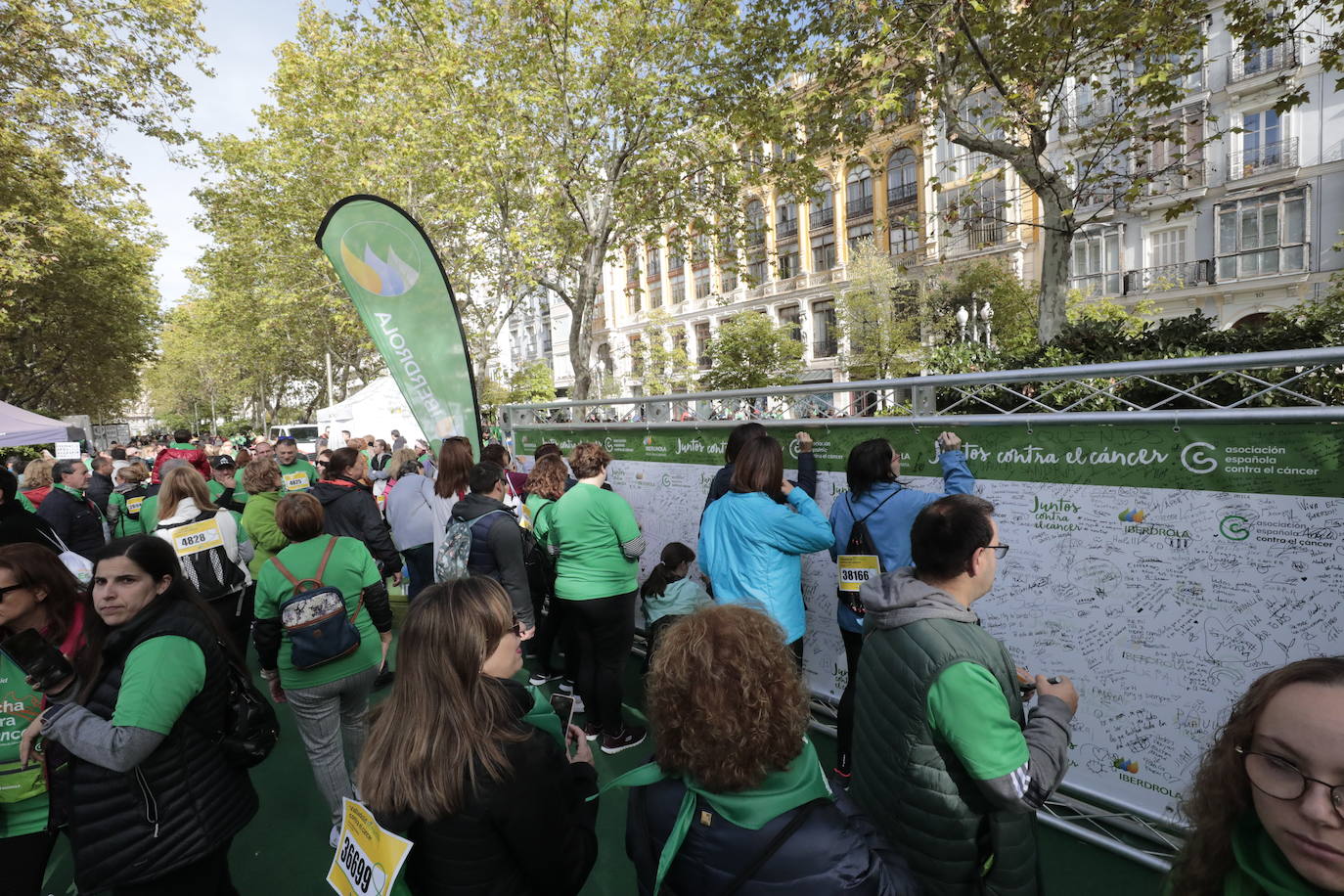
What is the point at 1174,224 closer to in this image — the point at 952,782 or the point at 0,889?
the point at 952,782

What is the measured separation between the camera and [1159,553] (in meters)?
2.77

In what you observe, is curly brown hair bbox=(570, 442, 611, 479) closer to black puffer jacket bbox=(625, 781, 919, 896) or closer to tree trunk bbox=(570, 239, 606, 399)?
black puffer jacket bbox=(625, 781, 919, 896)

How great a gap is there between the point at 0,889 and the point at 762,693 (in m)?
2.72

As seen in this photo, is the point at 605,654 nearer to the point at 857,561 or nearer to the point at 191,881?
the point at 857,561

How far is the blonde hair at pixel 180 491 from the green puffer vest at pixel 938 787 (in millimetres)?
4481

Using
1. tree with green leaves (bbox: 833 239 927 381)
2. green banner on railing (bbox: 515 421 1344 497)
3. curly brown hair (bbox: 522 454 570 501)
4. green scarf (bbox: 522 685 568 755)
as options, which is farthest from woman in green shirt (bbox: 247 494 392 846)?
tree with green leaves (bbox: 833 239 927 381)

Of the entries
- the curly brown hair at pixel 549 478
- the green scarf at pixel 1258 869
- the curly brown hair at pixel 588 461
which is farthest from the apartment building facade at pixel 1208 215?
the green scarf at pixel 1258 869

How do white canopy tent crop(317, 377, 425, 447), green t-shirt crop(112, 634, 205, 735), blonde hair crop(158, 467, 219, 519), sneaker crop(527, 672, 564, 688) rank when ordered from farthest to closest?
white canopy tent crop(317, 377, 425, 447) < sneaker crop(527, 672, 564, 688) < blonde hair crop(158, 467, 219, 519) < green t-shirt crop(112, 634, 205, 735)

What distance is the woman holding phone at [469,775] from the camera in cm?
148

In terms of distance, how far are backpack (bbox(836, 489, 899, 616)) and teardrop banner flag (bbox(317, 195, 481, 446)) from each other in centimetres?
410

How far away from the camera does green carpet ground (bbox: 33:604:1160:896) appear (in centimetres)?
293

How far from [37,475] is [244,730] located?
620 centimetres

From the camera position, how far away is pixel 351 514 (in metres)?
5.16

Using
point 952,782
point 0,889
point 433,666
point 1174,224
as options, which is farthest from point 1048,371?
point 1174,224
